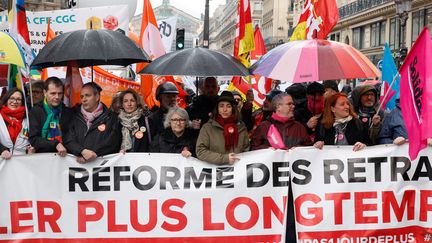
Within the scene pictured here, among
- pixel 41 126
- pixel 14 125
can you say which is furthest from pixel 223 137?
pixel 14 125

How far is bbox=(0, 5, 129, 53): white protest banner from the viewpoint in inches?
359

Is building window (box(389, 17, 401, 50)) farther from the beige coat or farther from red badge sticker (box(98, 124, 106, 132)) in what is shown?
red badge sticker (box(98, 124, 106, 132))

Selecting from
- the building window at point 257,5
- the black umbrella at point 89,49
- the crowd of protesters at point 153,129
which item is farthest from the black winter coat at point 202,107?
the building window at point 257,5

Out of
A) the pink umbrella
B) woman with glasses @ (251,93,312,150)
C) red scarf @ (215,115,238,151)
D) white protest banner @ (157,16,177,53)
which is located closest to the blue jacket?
the pink umbrella

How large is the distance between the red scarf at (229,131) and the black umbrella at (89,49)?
1.06m

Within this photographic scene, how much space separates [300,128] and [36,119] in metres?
2.40

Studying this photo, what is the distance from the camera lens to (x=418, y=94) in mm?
4844

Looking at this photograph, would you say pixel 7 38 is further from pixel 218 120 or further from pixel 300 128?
pixel 300 128

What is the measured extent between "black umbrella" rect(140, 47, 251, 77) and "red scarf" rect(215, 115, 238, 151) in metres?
0.52

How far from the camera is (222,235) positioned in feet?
17.0

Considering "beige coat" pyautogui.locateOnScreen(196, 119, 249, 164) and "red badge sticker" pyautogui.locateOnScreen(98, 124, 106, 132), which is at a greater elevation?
"red badge sticker" pyautogui.locateOnScreen(98, 124, 106, 132)

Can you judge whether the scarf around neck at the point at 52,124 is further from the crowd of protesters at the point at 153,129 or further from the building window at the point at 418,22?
the building window at the point at 418,22

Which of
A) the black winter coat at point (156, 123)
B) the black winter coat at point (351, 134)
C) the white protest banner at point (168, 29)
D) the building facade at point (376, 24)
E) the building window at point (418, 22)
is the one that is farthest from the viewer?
the building facade at point (376, 24)

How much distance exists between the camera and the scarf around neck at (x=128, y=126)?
545 cm
